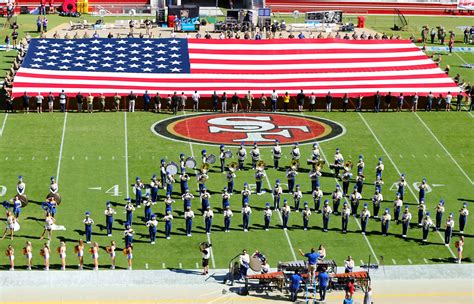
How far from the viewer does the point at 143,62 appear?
65.2m

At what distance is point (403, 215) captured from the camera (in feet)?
151

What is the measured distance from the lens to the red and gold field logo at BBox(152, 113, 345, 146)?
5653 cm

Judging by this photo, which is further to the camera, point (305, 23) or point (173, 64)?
point (305, 23)

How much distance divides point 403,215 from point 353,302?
22.5 ft

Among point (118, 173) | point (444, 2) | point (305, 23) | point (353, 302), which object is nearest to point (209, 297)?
point (353, 302)

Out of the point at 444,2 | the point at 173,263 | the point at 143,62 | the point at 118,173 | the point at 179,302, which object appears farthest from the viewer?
the point at 444,2

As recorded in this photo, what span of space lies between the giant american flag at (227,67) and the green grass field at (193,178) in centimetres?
228

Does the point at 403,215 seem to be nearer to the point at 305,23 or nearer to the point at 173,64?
the point at 173,64

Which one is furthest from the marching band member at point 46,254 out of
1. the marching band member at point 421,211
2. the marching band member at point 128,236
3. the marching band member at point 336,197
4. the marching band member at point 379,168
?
the marching band member at point 379,168

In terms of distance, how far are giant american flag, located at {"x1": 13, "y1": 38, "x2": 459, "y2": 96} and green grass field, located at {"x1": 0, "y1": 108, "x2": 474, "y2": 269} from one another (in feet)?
7.47

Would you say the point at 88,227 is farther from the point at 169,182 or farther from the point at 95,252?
the point at 169,182

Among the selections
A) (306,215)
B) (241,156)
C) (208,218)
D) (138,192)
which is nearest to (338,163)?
(241,156)

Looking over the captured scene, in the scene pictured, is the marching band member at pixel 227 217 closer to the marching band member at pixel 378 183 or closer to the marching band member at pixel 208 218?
the marching band member at pixel 208 218

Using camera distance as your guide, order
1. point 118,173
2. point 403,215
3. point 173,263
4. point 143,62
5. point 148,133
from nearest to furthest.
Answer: point 173,263
point 403,215
point 118,173
point 148,133
point 143,62
